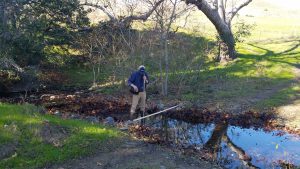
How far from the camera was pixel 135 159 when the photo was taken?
39.5 ft

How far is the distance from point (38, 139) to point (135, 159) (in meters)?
2.97

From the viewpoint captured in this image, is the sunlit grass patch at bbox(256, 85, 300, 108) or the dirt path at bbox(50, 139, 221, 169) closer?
the dirt path at bbox(50, 139, 221, 169)

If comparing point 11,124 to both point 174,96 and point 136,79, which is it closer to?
point 136,79

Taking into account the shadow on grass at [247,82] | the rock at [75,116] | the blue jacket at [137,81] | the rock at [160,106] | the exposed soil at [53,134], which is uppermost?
the blue jacket at [137,81]

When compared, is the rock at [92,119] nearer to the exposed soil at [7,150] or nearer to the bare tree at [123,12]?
the exposed soil at [7,150]

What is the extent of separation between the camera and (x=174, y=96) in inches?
851

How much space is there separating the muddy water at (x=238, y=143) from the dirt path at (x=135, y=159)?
50.9 inches

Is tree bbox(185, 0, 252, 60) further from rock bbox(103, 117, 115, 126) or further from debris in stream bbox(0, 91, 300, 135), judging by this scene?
rock bbox(103, 117, 115, 126)

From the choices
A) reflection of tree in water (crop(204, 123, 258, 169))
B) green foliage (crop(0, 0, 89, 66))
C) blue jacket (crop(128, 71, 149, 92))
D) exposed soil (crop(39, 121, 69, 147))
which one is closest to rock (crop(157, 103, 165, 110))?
blue jacket (crop(128, 71, 149, 92))

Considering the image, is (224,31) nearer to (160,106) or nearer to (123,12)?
(123,12)

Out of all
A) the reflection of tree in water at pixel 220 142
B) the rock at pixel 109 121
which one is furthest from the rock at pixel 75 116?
the reflection of tree in water at pixel 220 142

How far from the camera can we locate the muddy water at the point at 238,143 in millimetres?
12875

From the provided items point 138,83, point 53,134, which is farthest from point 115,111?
point 53,134

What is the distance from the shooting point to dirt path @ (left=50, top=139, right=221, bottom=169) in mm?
11484
